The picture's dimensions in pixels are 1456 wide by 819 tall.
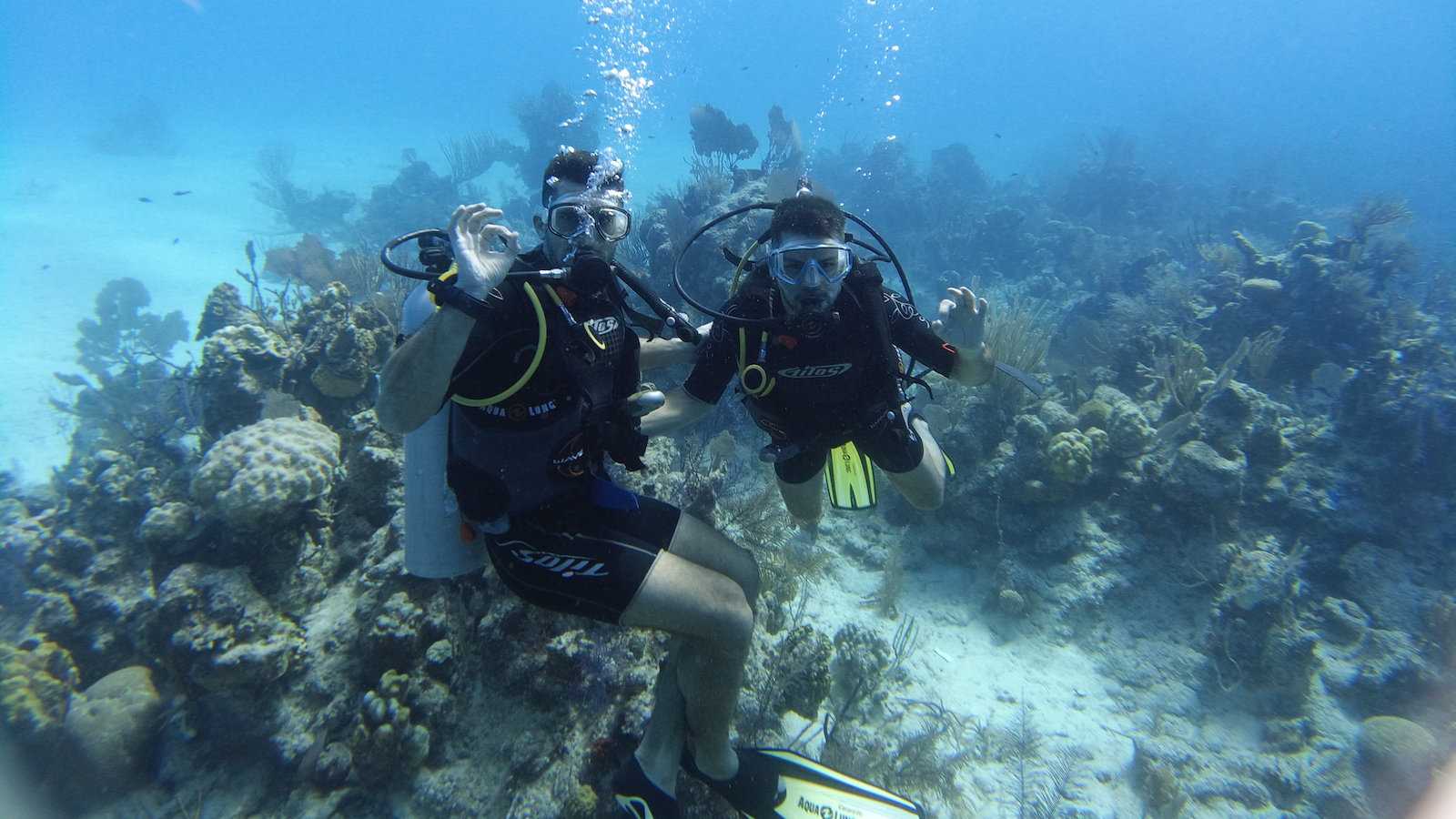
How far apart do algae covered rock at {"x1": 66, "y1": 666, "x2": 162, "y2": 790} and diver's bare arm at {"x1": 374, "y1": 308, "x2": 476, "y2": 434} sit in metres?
3.10

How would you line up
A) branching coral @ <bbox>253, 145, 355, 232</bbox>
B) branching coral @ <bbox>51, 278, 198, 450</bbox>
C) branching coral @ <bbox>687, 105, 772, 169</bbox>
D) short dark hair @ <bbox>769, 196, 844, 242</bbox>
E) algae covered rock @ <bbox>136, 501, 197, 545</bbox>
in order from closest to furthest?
short dark hair @ <bbox>769, 196, 844, 242</bbox>, algae covered rock @ <bbox>136, 501, 197, 545</bbox>, branching coral @ <bbox>51, 278, 198, 450</bbox>, branching coral @ <bbox>687, 105, 772, 169</bbox>, branching coral @ <bbox>253, 145, 355, 232</bbox>

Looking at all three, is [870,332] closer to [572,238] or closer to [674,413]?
[674,413]

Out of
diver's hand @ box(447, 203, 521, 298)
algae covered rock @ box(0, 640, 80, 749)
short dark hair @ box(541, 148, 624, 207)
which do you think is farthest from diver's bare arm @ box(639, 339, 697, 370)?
algae covered rock @ box(0, 640, 80, 749)

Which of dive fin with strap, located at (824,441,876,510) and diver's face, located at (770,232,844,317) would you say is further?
dive fin with strap, located at (824,441,876,510)

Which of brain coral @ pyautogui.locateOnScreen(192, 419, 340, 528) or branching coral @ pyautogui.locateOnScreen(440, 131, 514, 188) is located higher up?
branching coral @ pyautogui.locateOnScreen(440, 131, 514, 188)

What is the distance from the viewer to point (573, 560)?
263 cm

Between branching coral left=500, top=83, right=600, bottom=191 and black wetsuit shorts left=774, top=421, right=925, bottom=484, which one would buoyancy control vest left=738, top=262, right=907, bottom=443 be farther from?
branching coral left=500, top=83, right=600, bottom=191

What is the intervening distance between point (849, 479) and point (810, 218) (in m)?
2.31

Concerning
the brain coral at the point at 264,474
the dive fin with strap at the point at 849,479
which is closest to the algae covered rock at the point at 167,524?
the brain coral at the point at 264,474

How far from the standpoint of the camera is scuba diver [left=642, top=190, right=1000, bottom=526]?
329 cm

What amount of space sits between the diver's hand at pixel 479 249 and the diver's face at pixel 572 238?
1.10ft

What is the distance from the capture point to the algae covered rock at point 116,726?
3320 millimetres

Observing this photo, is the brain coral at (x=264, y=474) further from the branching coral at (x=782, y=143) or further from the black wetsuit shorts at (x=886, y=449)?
the branching coral at (x=782, y=143)

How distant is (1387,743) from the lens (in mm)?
4527
